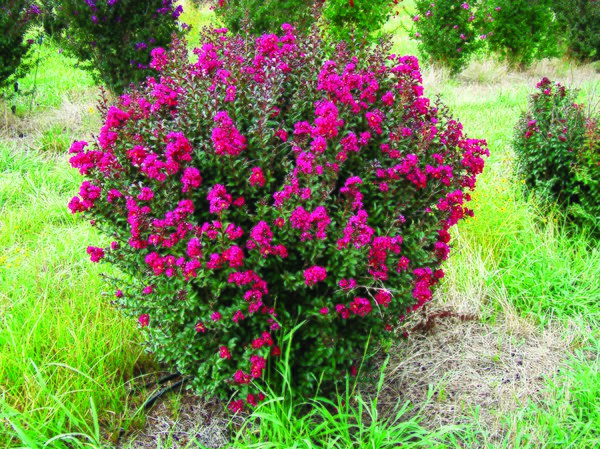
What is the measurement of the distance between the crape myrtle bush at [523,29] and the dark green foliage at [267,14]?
13.4 feet

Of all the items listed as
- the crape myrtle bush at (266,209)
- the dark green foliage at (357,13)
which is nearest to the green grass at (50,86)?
the dark green foliage at (357,13)

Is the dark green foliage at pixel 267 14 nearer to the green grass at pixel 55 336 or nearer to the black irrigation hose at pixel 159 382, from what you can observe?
the green grass at pixel 55 336

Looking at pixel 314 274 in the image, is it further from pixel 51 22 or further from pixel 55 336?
pixel 51 22

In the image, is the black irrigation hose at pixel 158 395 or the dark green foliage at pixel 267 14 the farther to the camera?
the dark green foliage at pixel 267 14

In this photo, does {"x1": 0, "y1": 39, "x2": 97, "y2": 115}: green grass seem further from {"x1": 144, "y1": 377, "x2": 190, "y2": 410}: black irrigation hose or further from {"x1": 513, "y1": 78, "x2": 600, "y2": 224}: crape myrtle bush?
{"x1": 513, "y1": 78, "x2": 600, "y2": 224}: crape myrtle bush

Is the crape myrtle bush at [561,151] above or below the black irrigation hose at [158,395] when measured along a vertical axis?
above

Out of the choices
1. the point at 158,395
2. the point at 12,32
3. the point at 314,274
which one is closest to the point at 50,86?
the point at 12,32

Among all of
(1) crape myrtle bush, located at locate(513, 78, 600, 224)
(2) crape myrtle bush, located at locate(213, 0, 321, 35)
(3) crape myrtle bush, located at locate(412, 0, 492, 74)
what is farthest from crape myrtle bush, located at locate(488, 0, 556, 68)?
(1) crape myrtle bush, located at locate(513, 78, 600, 224)

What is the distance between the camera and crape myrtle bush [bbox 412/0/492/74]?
27.6ft

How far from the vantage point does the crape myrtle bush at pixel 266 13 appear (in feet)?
23.3

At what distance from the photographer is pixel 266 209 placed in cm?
186

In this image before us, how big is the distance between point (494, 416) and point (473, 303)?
0.87 meters

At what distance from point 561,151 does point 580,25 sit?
8.17 meters

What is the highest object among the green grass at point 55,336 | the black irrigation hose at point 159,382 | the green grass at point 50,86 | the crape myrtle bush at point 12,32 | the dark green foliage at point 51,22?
the dark green foliage at point 51,22
